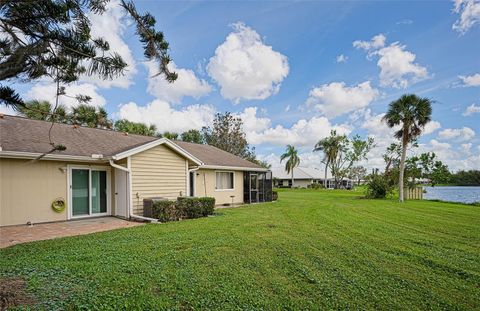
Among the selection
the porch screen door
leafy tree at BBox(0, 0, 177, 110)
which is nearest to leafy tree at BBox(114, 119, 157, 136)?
the porch screen door

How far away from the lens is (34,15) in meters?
3.22

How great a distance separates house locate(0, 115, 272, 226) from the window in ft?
8.96

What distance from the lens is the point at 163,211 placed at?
1071 centimetres

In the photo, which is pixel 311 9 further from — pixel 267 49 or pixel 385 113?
pixel 385 113

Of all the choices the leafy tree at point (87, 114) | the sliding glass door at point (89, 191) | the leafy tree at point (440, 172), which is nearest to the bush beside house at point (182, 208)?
the sliding glass door at point (89, 191)

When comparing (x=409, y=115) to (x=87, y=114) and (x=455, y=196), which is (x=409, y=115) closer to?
(x=455, y=196)

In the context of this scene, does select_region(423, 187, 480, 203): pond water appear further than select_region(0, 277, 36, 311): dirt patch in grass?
Yes

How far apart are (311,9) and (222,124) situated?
79.4 ft

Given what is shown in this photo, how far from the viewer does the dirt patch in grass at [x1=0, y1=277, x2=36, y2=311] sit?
11.6 ft

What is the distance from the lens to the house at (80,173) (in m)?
9.57

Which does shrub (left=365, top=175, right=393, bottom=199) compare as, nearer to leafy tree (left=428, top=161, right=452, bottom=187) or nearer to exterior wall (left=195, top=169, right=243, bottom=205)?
leafy tree (left=428, top=161, right=452, bottom=187)

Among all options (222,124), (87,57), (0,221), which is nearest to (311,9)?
(87,57)

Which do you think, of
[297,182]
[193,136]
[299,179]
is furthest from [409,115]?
[297,182]

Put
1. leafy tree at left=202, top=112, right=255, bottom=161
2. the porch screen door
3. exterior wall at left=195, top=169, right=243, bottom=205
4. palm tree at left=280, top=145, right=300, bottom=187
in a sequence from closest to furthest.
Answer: the porch screen door → exterior wall at left=195, top=169, right=243, bottom=205 → leafy tree at left=202, top=112, right=255, bottom=161 → palm tree at left=280, top=145, right=300, bottom=187
